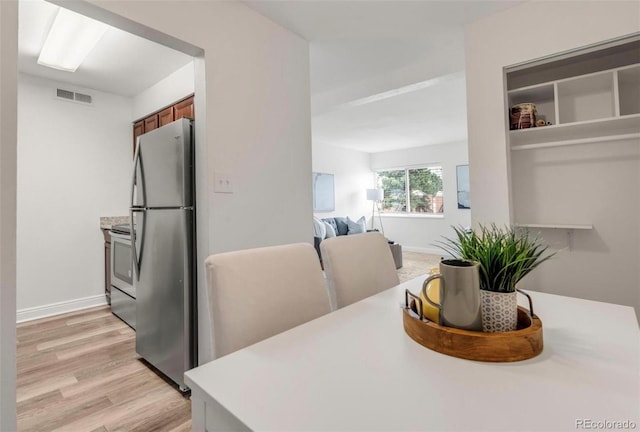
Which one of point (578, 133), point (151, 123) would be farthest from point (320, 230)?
point (578, 133)

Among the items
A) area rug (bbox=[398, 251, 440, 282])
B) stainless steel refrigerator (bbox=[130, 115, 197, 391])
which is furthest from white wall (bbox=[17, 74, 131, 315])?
area rug (bbox=[398, 251, 440, 282])

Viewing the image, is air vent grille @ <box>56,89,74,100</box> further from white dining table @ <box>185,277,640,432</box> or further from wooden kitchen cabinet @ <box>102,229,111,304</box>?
white dining table @ <box>185,277,640,432</box>

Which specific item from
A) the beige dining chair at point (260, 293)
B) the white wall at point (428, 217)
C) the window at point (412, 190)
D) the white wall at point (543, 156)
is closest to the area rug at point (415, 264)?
the white wall at point (428, 217)

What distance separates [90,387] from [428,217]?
634cm

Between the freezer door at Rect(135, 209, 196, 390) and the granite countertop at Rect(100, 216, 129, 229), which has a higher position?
the granite countertop at Rect(100, 216, 129, 229)

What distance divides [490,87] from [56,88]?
13.7 ft

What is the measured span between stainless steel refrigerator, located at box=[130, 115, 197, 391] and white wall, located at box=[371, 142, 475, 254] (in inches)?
205

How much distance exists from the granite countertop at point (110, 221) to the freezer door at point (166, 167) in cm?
172

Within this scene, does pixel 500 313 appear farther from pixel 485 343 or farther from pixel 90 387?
pixel 90 387

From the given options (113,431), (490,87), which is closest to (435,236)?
(490,87)

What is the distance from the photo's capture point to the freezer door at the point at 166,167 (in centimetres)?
187

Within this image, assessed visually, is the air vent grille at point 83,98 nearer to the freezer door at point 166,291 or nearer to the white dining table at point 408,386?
the freezer door at point 166,291

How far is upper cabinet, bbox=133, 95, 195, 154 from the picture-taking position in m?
2.68

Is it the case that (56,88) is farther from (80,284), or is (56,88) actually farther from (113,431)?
(113,431)
